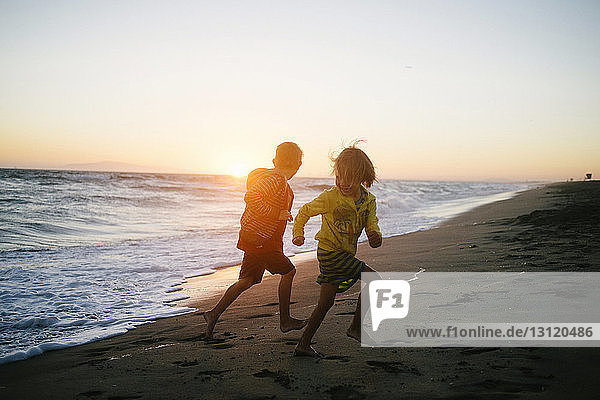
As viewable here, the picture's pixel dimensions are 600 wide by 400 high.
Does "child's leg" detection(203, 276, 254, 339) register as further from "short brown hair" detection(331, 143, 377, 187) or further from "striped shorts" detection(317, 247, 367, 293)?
"short brown hair" detection(331, 143, 377, 187)

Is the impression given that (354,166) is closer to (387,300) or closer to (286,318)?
(387,300)

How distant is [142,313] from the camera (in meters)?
4.91

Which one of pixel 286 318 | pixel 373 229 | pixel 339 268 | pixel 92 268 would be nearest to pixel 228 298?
pixel 286 318

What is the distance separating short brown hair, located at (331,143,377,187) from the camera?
3107 millimetres

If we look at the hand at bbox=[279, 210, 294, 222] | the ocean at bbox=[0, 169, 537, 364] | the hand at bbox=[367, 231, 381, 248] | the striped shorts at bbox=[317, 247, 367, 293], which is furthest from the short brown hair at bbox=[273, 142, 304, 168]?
the ocean at bbox=[0, 169, 537, 364]

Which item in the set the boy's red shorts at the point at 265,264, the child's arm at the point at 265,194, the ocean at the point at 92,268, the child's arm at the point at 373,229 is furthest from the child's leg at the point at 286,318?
the ocean at the point at 92,268

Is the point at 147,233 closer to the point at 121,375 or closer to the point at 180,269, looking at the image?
the point at 180,269

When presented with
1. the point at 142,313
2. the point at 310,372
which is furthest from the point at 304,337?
the point at 142,313

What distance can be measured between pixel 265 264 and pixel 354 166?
1.26m

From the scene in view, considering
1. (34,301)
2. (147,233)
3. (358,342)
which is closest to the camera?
(358,342)

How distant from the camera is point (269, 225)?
3793mm

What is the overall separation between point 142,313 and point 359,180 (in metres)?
3.04

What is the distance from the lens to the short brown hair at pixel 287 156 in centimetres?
385


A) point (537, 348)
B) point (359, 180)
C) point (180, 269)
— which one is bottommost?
point (180, 269)
